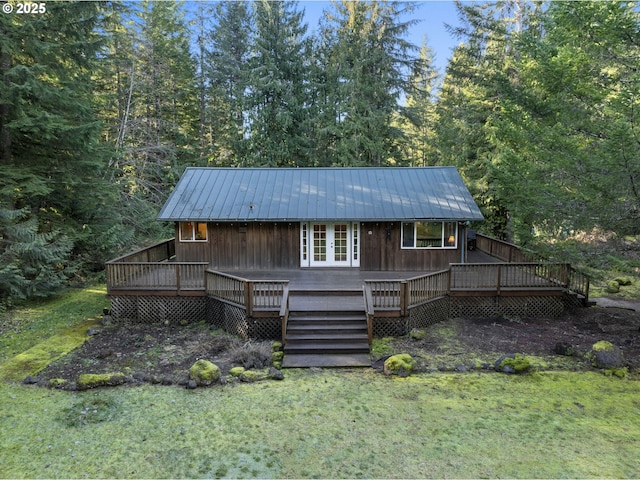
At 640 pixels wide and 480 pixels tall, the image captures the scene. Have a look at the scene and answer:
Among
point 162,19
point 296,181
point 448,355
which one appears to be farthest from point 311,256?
point 162,19

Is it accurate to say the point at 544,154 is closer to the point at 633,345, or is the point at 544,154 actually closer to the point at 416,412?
the point at 633,345

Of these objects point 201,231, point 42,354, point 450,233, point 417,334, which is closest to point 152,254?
point 201,231

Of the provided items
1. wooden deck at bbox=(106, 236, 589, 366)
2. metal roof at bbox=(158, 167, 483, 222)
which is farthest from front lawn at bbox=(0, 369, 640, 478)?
metal roof at bbox=(158, 167, 483, 222)

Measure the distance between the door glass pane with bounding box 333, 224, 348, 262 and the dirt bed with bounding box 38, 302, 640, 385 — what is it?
4.63 m

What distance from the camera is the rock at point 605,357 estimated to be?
26.1 feet

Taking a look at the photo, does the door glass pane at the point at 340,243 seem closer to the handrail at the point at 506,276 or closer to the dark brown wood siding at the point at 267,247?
the dark brown wood siding at the point at 267,247

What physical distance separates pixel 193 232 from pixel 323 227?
4730 millimetres

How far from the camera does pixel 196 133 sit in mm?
28000

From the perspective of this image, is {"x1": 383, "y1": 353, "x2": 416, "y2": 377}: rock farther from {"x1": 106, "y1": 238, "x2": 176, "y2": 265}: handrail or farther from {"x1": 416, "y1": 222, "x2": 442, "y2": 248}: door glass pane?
{"x1": 106, "y1": 238, "x2": 176, "y2": 265}: handrail

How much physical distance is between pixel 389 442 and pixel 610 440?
10.6ft

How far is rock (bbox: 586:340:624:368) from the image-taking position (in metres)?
7.96

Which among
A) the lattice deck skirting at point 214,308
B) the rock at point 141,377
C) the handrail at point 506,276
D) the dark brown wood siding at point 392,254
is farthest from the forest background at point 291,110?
the rock at point 141,377

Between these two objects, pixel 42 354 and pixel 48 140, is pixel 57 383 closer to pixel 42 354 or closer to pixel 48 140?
pixel 42 354

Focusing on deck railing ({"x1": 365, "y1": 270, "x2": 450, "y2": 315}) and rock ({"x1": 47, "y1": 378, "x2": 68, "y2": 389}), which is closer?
rock ({"x1": 47, "y1": 378, "x2": 68, "y2": 389})
